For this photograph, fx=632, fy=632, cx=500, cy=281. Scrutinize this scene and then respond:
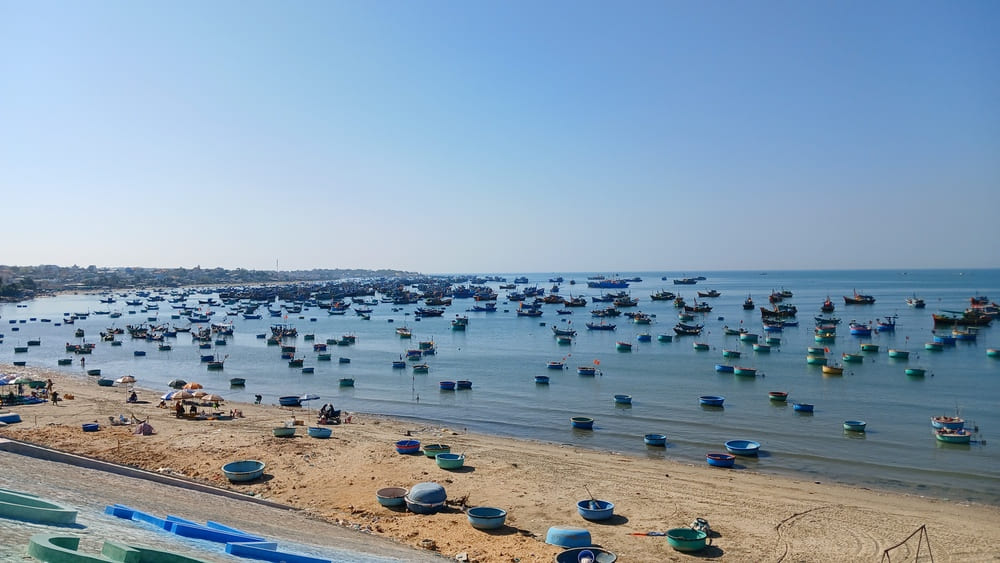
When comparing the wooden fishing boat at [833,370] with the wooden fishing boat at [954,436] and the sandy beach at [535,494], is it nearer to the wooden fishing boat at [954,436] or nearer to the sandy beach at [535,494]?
the wooden fishing boat at [954,436]

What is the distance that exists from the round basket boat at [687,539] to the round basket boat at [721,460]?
11.3 metres

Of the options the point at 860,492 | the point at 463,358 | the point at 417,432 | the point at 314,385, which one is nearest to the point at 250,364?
the point at 314,385

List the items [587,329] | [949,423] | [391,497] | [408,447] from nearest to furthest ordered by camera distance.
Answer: [391,497]
[408,447]
[949,423]
[587,329]

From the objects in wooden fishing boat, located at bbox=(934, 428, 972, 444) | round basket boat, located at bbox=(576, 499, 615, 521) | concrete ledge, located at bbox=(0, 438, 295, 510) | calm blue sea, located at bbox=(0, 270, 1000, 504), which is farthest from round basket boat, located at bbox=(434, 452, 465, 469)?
wooden fishing boat, located at bbox=(934, 428, 972, 444)

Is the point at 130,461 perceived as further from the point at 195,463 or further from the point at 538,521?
the point at 538,521

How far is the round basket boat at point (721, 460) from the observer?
29.3 meters

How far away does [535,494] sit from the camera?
2355 cm

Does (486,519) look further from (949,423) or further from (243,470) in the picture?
(949,423)

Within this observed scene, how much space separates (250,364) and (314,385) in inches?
648

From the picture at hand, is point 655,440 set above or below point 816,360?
below

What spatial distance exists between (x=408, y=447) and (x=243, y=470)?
24.5ft

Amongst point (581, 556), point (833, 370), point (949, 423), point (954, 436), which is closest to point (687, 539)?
point (581, 556)

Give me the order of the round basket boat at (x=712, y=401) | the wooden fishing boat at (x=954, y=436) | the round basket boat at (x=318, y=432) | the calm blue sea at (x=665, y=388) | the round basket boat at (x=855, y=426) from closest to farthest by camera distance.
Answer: the calm blue sea at (x=665, y=388)
the round basket boat at (x=318, y=432)
the wooden fishing boat at (x=954, y=436)
the round basket boat at (x=855, y=426)
the round basket boat at (x=712, y=401)

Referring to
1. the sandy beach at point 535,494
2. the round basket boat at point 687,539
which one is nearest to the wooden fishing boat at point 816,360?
the sandy beach at point 535,494
